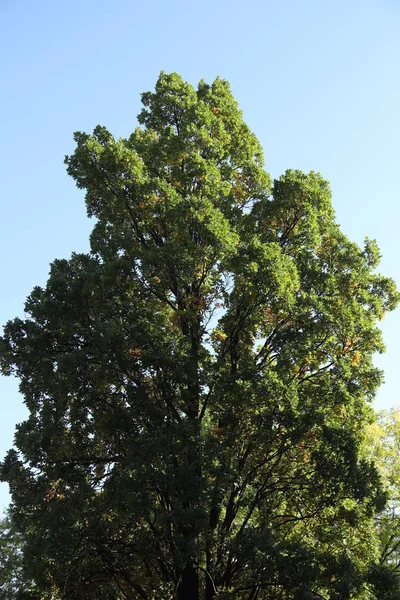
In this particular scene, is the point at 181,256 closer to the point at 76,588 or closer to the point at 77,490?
the point at 77,490

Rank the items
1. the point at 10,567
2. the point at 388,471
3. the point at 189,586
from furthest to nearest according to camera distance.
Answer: the point at 10,567 < the point at 388,471 < the point at 189,586

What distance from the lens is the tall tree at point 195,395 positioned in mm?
10641

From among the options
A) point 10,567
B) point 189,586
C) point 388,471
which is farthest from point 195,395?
point 10,567

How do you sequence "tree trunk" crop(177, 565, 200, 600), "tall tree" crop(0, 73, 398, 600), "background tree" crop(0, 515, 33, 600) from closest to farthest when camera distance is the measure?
"tall tree" crop(0, 73, 398, 600) → "tree trunk" crop(177, 565, 200, 600) → "background tree" crop(0, 515, 33, 600)

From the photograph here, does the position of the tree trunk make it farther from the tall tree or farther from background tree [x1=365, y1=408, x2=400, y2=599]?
background tree [x1=365, y1=408, x2=400, y2=599]

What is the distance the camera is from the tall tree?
34.9 feet

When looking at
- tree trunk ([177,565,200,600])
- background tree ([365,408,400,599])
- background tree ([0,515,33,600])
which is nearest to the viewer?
tree trunk ([177,565,200,600])

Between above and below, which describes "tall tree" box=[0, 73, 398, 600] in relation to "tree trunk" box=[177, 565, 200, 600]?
above

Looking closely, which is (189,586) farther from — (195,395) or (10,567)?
(10,567)

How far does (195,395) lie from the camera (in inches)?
471

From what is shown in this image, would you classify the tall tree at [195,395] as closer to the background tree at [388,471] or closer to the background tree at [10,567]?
the background tree at [388,471]

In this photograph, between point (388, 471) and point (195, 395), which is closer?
point (195, 395)

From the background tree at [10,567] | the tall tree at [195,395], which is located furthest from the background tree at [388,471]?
the background tree at [10,567]

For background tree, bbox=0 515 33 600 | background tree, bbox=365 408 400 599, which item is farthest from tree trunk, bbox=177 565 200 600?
background tree, bbox=0 515 33 600
